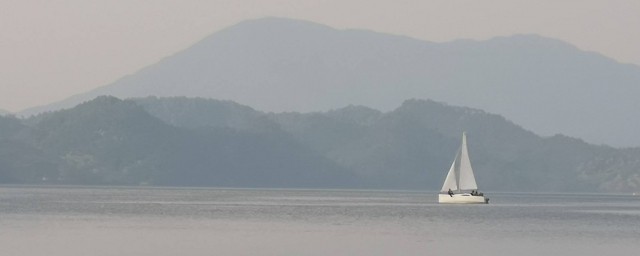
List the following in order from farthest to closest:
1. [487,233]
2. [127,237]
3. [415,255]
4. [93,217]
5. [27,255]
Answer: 1. [93,217]
2. [487,233]
3. [127,237]
4. [415,255]
5. [27,255]

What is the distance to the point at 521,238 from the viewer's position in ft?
380

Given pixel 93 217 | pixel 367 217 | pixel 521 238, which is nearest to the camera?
pixel 521 238

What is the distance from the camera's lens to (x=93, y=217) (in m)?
148

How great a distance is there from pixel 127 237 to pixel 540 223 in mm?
55321

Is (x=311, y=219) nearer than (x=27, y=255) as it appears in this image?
No

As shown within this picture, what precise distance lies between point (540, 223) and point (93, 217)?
4441cm

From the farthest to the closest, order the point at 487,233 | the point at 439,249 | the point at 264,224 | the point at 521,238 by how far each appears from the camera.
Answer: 1. the point at 264,224
2. the point at 487,233
3. the point at 521,238
4. the point at 439,249

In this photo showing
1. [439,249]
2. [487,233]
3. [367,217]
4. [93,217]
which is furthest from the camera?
[367,217]

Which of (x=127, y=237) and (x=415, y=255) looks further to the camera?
(x=127, y=237)

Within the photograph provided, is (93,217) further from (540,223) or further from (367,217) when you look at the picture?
(540,223)

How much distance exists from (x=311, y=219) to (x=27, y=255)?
6550 centimetres

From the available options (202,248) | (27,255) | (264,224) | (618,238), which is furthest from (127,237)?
(618,238)

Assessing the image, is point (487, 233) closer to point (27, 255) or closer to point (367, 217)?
point (367, 217)

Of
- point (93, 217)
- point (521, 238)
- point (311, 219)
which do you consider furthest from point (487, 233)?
point (93, 217)
